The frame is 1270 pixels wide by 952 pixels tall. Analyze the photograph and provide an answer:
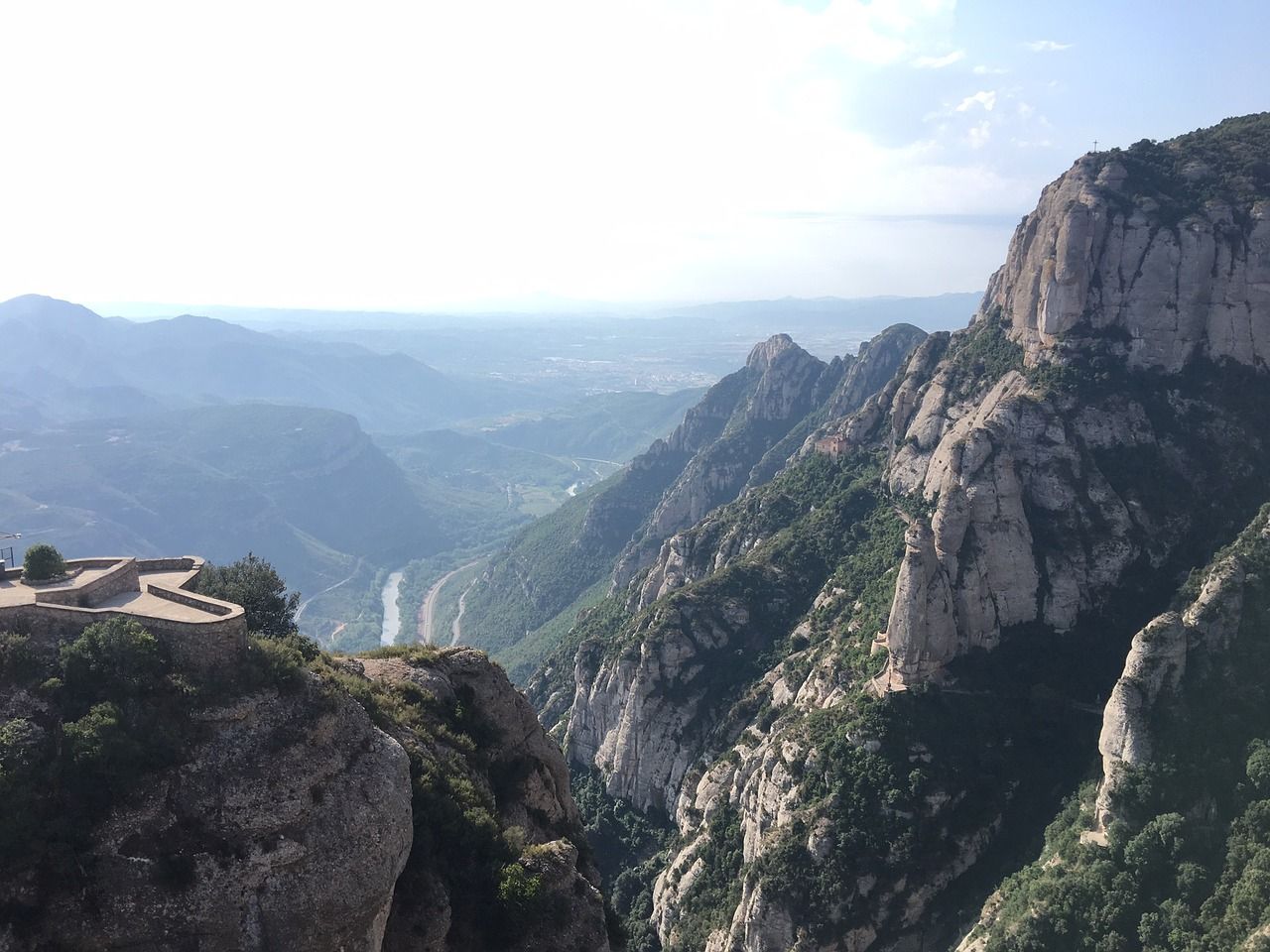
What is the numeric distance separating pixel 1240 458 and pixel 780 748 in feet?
141

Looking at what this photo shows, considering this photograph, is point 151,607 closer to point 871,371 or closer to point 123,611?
point 123,611

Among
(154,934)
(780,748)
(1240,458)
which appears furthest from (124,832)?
(1240,458)

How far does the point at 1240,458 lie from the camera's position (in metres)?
62.5

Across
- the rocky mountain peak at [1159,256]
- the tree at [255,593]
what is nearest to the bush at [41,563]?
the tree at [255,593]

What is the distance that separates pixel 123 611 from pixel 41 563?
652cm

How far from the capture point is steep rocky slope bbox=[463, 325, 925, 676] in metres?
144

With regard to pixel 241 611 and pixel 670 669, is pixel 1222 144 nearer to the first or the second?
pixel 670 669

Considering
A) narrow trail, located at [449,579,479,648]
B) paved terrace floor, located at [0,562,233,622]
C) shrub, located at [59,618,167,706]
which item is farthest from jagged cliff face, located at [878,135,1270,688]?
narrow trail, located at [449,579,479,648]

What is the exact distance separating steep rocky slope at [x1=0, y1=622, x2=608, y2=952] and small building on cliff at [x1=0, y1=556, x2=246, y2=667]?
500mm

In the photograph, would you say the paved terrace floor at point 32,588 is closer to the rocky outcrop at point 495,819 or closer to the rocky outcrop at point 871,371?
the rocky outcrop at point 495,819

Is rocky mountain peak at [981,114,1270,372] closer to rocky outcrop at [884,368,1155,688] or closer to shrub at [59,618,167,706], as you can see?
rocky outcrop at [884,368,1155,688]

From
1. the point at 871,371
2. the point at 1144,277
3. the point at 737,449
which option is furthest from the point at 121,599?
the point at 871,371

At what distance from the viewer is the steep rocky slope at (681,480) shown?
14425 centimetres

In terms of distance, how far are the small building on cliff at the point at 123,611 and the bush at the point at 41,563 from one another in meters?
0.36
